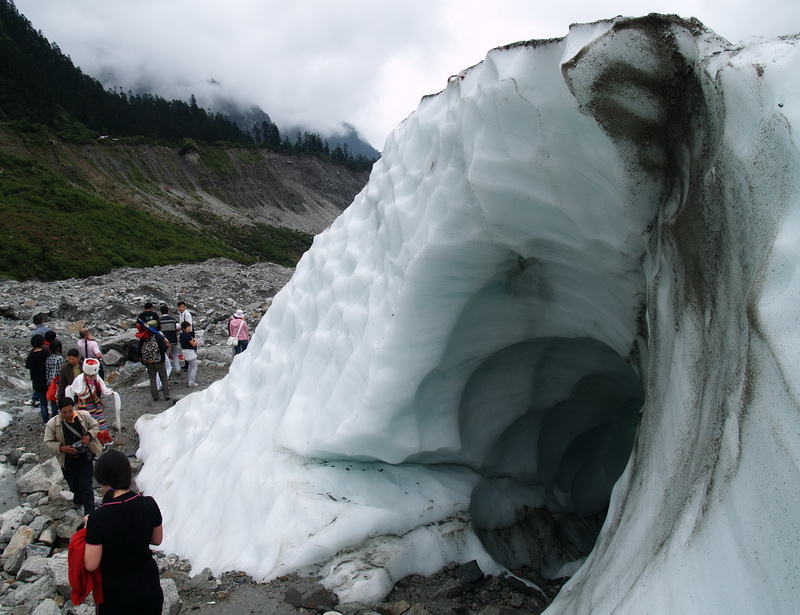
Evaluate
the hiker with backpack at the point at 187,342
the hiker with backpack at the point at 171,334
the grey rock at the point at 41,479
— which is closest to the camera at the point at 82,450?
the grey rock at the point at 41,479

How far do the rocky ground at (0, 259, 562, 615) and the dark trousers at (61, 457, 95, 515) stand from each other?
26 cm

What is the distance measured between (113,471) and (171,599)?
1.36 metres

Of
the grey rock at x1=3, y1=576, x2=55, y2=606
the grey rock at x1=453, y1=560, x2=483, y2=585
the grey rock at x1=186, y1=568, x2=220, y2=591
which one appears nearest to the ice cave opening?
the grey rock at x1=453, y1=560, x2=483, y2=585

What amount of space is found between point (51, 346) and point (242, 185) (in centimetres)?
6136

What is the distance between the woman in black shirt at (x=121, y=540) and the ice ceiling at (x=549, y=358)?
1.33 meters

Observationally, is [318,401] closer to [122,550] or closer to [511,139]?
[122,550]

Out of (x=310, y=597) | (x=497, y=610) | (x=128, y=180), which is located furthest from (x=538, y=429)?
(x=128, y=180)

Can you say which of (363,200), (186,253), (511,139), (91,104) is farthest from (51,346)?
(91,104)

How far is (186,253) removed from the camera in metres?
33.8

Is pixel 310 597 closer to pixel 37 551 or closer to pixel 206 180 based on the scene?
pixel 37 551

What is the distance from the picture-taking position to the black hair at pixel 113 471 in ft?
9.14

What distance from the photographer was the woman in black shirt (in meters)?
2.74

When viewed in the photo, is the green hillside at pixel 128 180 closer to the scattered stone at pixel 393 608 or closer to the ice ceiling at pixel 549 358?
the ice ceiling at pixel 549 358

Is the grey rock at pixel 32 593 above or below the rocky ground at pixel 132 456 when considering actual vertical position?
below
